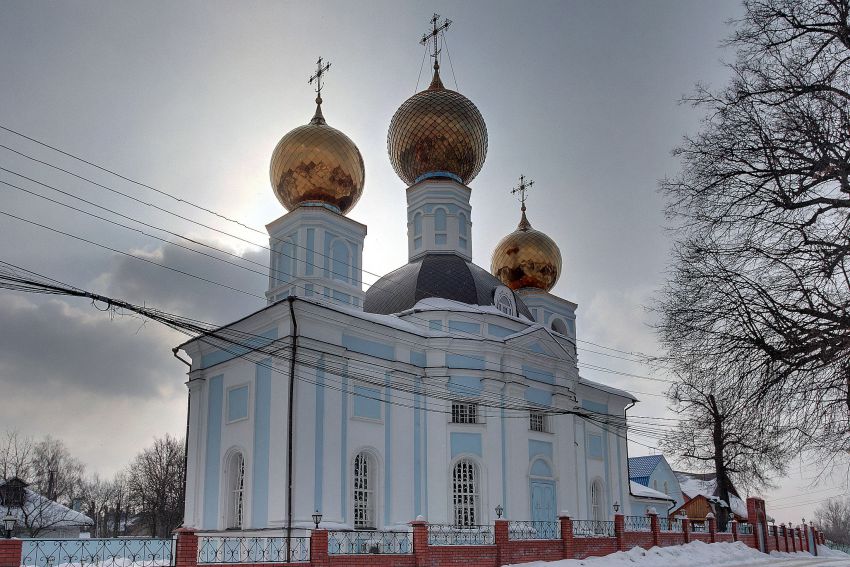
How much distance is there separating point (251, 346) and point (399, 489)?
518 centimetres

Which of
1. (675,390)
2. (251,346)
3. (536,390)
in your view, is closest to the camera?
(675,390)

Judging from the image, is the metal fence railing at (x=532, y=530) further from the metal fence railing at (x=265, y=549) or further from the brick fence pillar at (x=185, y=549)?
the brick fence pillar at (x=185, y=549)

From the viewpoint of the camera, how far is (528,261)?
31.7m

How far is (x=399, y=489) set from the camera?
20922 mm

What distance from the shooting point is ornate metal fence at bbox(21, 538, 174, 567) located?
→ 13.4 m

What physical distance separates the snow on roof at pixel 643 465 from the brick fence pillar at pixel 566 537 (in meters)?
25.8

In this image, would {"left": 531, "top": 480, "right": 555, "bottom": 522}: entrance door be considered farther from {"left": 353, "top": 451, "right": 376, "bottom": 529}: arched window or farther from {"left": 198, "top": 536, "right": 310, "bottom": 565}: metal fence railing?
Result: {"left": 198, "top": 536, "right": 310, "bottom": 565}: metal fence railing

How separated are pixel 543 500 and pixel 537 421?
7.52 ft

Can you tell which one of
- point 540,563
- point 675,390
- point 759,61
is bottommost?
point 540,563

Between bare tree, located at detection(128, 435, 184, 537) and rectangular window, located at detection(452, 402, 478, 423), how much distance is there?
2602 centimetres

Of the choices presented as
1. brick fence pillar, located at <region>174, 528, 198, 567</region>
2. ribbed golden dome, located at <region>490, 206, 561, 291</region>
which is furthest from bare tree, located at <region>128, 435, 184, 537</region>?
brick fence pillar, located at <region>174, 528, 198, 567</region>

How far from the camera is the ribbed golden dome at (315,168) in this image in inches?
928

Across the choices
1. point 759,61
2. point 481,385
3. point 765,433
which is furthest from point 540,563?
point 759,61

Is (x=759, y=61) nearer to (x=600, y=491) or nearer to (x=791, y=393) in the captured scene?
(x=791, y=393)
